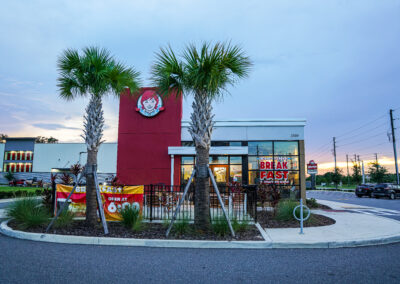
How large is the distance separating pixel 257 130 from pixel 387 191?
64.0 feet

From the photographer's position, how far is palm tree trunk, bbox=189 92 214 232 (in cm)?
802

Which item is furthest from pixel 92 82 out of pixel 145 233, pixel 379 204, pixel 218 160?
pixel 379 204

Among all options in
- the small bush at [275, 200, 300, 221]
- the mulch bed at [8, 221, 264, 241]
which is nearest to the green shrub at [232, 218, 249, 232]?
the mulch bed at [8, 221, 264, 241]

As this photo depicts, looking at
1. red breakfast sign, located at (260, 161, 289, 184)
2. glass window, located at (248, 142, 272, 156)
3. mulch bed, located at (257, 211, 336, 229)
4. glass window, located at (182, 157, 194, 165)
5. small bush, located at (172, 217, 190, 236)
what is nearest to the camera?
small bush, located at (172, 217, 190, 236)

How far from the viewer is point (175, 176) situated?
60.6 feet

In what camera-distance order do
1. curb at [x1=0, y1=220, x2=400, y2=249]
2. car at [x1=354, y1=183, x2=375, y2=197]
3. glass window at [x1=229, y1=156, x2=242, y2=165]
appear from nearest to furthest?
curb at [x1=0, y1=220, x2=400, y2=249], glass window at [x1=229, y1=156, x2=242, y2=165], car at [x1=354, y1=183, x2=375, y2=197]

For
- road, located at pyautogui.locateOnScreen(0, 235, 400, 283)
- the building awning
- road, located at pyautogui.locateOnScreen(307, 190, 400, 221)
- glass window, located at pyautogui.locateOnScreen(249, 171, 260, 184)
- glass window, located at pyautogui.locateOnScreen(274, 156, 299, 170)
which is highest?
the building awning

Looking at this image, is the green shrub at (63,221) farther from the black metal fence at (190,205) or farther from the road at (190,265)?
the black metal fence at (190,205)

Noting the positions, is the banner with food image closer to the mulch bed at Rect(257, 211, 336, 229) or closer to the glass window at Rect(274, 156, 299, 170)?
the mulch bed at Rect(257, 211, 336, 229)

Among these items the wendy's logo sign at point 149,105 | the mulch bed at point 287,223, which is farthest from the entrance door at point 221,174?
the mulch bed at point 287,223

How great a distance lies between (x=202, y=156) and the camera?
8.41 metres

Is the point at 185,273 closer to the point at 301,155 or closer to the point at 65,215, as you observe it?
the point at 65,215

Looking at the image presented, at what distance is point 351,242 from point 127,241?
5536 mm

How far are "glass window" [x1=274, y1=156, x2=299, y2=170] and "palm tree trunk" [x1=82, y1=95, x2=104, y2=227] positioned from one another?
12.0 meters
